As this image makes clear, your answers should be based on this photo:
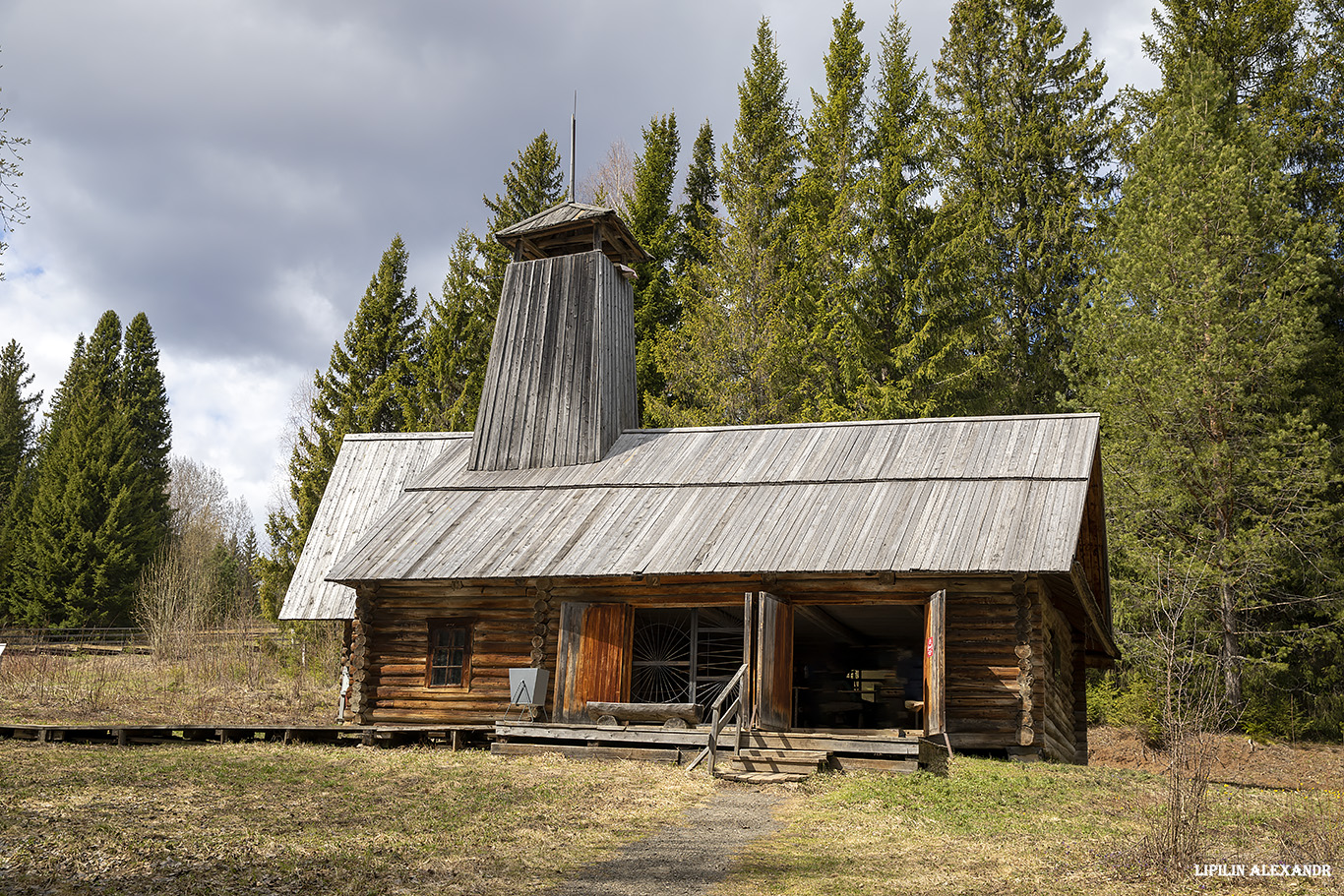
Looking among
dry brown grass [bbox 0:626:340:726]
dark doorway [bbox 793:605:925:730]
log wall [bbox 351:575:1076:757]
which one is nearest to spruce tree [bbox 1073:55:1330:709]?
dark doorway [bbox 793:605:925:730]

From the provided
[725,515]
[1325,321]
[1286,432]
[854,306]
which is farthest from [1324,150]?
[725,515]

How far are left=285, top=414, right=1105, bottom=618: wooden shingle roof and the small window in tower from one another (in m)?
1.44

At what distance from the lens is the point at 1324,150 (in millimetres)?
28422

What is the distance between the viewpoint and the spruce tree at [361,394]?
109 ft

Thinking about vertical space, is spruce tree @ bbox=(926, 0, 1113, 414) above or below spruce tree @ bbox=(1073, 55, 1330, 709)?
above

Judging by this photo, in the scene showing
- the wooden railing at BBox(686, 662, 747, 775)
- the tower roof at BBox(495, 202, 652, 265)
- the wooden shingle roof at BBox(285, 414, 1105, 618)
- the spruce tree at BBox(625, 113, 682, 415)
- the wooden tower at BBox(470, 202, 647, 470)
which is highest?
the spruce tree at BBox(625, 113, 682, 415)

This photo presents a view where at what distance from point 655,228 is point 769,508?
65.4 feet

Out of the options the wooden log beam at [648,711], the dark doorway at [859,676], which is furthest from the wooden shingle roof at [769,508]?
the dark doorway at [859,676]

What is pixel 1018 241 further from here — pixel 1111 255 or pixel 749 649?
pixel 749 649

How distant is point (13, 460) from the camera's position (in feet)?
158

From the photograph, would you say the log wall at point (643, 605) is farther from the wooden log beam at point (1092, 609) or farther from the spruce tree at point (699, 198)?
the spruce tree at point (699, 198)

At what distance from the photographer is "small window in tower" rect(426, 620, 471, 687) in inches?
709

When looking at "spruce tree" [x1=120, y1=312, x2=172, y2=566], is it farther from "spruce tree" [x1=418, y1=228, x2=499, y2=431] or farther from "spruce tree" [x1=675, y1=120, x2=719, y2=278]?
"spruce tree" [x1=675, y1=120, x2=719, y2=278]

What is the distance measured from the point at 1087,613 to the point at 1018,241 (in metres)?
16.7
